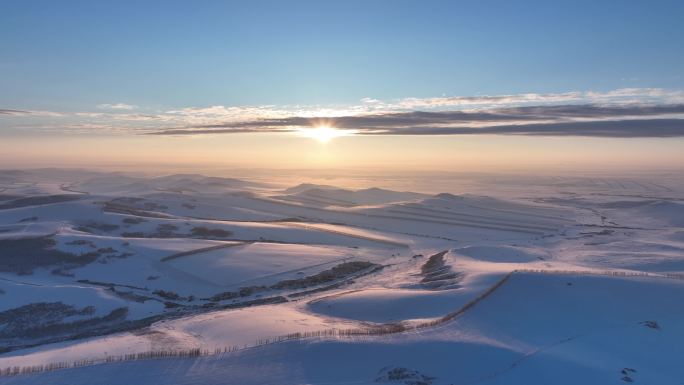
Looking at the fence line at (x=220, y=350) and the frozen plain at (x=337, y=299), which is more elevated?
the fence line at (x=220, y=350)

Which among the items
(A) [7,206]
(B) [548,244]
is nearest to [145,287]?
(B) [548,244]

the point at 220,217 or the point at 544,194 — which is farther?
the point at 544,194

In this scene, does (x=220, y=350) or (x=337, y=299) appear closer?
(x=220, y=350)

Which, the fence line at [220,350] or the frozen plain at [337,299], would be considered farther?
the frozen plain at [337,299]

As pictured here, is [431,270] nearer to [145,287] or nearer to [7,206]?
[145,287]

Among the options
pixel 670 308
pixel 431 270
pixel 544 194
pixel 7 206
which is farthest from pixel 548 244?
pixel 7 206

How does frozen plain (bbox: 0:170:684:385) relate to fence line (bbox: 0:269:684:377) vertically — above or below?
below

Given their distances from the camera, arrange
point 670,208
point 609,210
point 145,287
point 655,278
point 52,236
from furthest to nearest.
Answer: point 609,210 < point 670,208 < point 52,236 < point 145,287 < point 655,278

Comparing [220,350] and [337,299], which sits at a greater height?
[220,350]

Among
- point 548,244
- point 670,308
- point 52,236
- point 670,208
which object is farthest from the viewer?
point 670,208

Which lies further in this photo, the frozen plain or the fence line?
the frozen plain

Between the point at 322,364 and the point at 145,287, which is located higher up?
the point at 322,364
